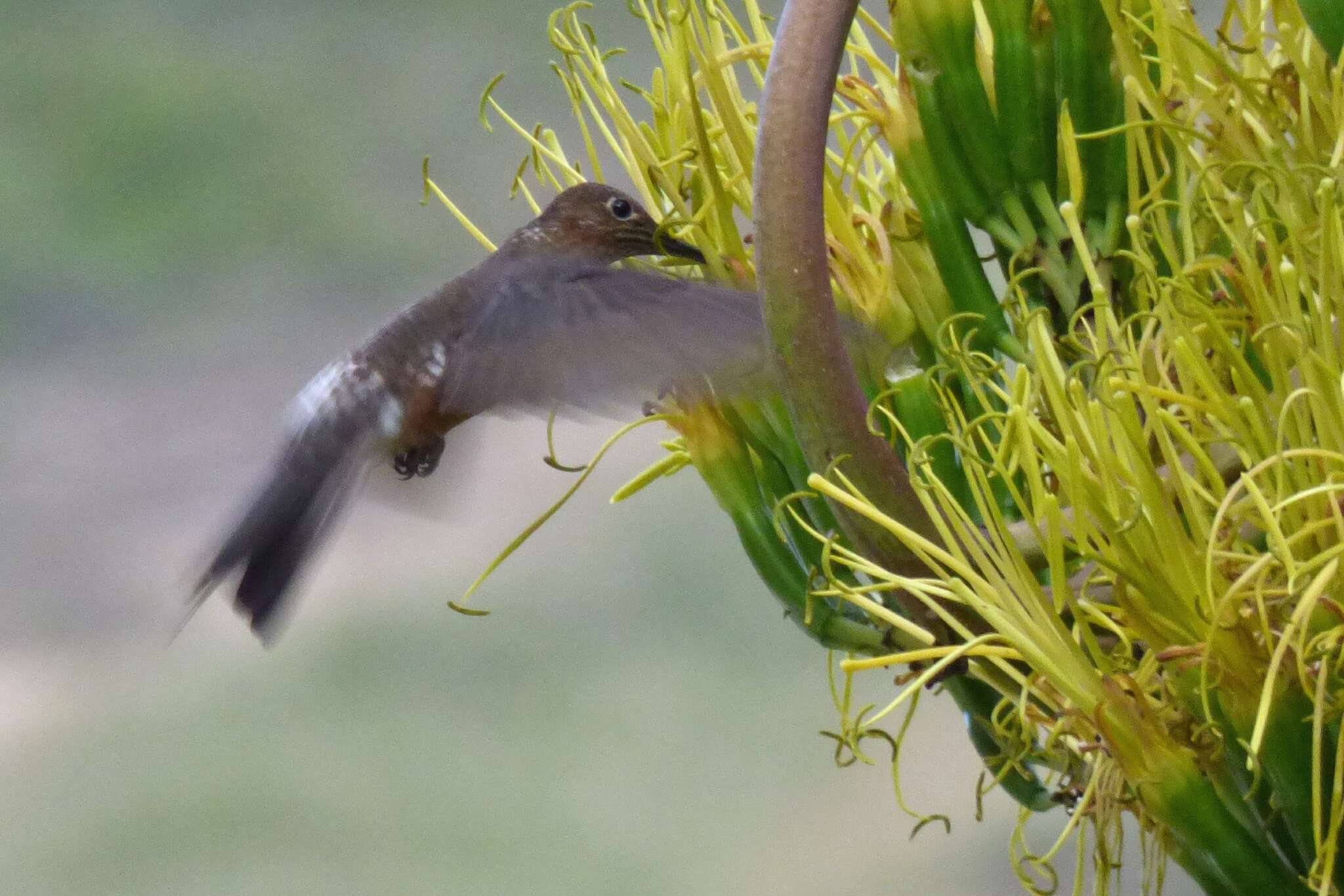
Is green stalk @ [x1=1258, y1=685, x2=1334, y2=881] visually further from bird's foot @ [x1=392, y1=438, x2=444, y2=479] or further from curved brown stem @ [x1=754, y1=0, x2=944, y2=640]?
bird's foot @ [x1=392, y1=438, x2=444, y2=479]

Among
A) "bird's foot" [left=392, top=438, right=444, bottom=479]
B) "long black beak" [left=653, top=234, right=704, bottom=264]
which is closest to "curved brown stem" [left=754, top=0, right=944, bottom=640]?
"long black beak" [left=653, top=234, right=704, bottom=264]

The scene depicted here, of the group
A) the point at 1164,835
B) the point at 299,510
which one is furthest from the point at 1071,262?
the point at 299,510

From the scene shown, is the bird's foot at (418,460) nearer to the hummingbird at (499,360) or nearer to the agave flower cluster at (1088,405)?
the hummingbird at (499,360)

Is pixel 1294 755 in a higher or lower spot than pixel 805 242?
lower

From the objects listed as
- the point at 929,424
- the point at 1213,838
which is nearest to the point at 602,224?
the point at 929,424

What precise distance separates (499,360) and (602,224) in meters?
0.08

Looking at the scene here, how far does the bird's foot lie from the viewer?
22.0 inches

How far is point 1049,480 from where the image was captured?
38 cm

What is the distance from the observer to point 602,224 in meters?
0.53

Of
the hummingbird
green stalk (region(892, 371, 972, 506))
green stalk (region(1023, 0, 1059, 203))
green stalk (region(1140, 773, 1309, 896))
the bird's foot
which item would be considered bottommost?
green stalk (region(1140, 773, 1309, 896))

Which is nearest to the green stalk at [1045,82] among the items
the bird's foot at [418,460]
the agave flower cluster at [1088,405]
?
the agave flower cluster at [1088,405]

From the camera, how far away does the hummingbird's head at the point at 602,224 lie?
20.5 inches

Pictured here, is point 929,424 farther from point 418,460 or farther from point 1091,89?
point 418,460

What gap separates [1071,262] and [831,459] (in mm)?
106
